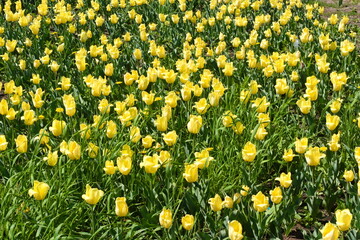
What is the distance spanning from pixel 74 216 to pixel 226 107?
1.70 metres

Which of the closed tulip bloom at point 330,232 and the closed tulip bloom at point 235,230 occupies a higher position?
the closed tulip bloom at point 330,232

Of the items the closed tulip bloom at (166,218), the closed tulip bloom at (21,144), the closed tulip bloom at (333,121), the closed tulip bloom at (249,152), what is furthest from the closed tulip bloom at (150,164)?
the closed tulip bloom at (333,121)

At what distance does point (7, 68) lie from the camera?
5.44m

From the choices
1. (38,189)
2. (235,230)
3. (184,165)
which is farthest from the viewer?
(184,165)

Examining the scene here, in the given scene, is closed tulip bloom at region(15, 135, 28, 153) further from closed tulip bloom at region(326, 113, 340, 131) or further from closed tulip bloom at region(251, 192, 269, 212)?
closed tulip bloom at region(326, 113, 340, 131)

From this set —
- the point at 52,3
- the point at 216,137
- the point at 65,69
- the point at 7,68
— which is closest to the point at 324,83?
the point at 216,137

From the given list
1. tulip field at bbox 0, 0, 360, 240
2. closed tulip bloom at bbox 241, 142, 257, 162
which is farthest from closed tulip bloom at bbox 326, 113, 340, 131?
closed tulip bloom at bbox 241, 142, 257, 162

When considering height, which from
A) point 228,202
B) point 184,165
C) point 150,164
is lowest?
point 184,165

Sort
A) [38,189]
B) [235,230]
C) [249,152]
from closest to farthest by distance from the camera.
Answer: [235,230] < [38,189] < [249,152]

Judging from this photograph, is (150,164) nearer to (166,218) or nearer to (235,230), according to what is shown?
(166,218)

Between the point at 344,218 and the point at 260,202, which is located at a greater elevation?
the point at 344,218

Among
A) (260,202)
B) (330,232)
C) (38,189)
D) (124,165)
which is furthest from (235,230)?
(38,189)

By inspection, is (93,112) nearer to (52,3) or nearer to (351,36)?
(351,36)

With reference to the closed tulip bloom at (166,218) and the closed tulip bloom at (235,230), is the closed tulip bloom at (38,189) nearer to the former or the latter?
the closed tulip bloom at (166,218)
